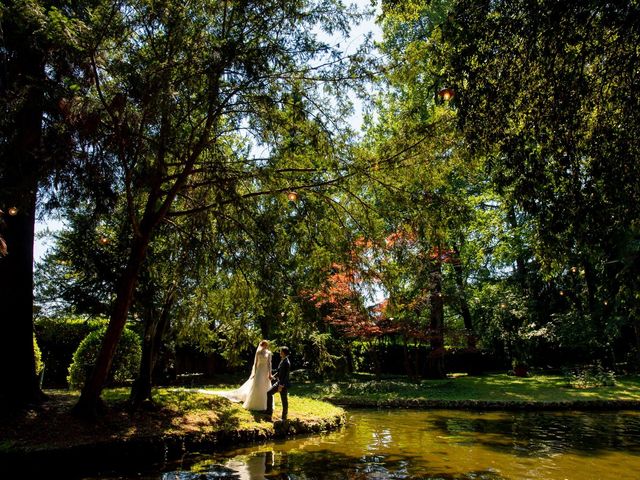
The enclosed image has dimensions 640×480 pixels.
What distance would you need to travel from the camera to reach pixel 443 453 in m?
8.16

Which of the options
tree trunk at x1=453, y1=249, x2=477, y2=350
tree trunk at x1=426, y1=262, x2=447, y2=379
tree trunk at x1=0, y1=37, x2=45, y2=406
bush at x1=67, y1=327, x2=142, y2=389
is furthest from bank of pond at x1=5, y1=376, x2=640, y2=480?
tree trunk at x1=453, y1=249, x2=477, y2=350

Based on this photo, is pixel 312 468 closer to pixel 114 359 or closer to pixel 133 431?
pixel 133 431

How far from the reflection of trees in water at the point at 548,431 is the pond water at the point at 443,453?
0.07 feet

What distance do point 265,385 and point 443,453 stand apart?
4.39m

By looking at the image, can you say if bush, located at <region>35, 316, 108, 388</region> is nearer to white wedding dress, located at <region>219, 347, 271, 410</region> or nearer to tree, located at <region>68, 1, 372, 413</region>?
white wedding dress, located at <region>219, 347, 271, 410</region>

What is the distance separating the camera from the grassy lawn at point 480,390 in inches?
598

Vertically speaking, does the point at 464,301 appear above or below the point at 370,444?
above

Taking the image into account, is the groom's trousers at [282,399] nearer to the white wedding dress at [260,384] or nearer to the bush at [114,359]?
the white wedding dress at [260,384]

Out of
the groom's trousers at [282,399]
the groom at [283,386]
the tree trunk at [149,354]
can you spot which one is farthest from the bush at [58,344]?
the groom at [283,386]

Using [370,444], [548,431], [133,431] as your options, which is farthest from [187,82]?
[548,431]

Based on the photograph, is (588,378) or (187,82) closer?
(187,82)

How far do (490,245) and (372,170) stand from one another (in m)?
18.0

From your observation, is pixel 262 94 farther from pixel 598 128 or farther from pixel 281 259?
pixel 598 128

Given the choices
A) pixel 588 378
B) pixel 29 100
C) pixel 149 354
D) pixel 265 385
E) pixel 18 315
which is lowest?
pixel 588 378
